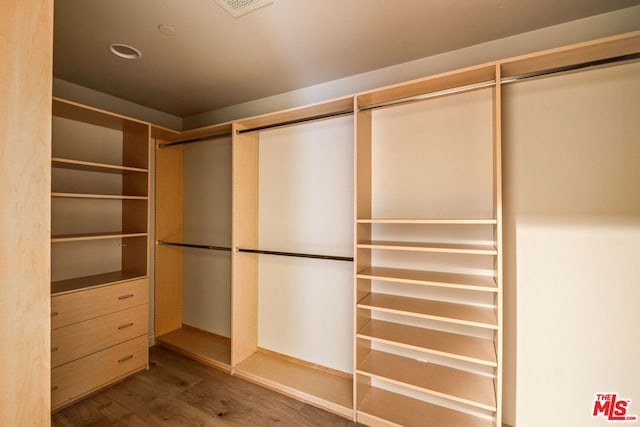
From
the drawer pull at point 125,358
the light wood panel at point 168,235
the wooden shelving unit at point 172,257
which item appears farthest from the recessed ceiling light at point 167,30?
the drawer pull at point 125,358

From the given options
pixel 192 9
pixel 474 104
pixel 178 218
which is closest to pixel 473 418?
pixel 474 104

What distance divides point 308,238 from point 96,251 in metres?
2.09

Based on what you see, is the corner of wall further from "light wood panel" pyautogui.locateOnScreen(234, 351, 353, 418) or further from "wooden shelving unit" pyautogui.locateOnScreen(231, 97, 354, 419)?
"light wood panel" pyautogui.locateOnScreen(234, 351, 353, 418)

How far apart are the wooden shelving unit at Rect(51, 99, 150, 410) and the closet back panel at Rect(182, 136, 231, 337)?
0.67 metres

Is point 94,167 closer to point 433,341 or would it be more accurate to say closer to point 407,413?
point 433,341

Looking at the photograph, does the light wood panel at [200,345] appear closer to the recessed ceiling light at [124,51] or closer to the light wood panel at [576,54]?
the recessed ceiling light at [124,51]

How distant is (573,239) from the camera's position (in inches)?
66.6

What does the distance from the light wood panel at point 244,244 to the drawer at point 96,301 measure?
35.2 inches

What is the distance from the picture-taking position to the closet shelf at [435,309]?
165 centimetres

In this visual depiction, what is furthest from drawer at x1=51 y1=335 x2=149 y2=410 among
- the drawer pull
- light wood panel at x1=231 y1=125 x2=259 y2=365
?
light wood panel at x1=231 y1=125 x2=259 y2=365

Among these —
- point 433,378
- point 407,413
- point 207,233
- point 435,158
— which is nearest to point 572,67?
point 435,158

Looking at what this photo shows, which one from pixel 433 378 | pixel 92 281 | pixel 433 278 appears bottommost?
pixel 433 378

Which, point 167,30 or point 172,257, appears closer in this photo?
point 167,30

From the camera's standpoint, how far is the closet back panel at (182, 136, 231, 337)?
10.3ft
